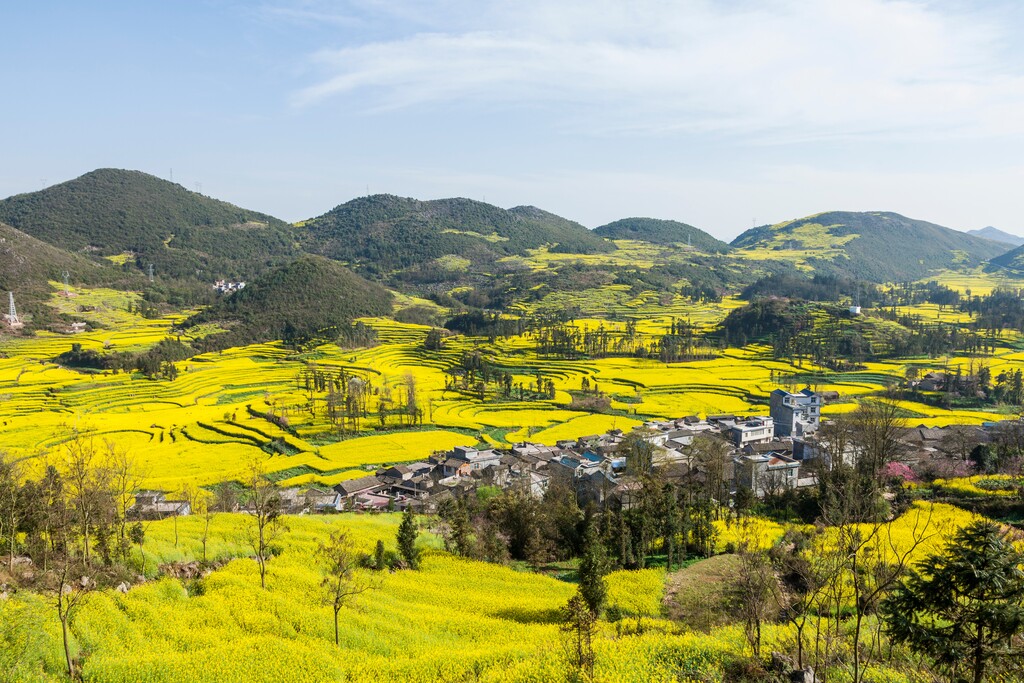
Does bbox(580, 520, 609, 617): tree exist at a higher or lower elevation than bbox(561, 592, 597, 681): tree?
lower

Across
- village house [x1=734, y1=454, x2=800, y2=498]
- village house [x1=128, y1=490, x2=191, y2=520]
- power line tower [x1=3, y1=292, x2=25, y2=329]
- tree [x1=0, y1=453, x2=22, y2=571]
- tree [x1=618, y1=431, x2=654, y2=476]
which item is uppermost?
power line tower [x1=3, y1=292, x2=25, y2=329]

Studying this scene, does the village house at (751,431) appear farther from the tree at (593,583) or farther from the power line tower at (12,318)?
the power line tower at (12,318)

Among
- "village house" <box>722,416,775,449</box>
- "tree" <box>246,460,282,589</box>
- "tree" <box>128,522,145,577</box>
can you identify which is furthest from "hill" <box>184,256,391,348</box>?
"tree" <box>128,522,145,577</box>

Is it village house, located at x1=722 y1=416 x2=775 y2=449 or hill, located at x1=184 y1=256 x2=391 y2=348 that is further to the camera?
hill, located at x1=184 y1=256 x2=391 y2=348

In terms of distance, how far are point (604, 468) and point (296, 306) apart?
4096 inches

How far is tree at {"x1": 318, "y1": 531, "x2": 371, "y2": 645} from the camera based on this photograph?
17.0 meters

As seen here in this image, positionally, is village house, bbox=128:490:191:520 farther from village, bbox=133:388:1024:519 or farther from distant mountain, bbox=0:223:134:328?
distant mountain, bbox=0:223:134:328

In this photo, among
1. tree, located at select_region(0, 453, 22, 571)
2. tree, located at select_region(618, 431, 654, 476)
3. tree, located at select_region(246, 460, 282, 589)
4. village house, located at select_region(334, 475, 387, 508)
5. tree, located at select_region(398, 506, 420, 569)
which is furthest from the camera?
village house, located at select_region(334, 475, 387, 508)

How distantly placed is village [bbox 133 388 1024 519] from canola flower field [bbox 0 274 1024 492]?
5.36 metres

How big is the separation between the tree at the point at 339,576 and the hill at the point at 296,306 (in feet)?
306

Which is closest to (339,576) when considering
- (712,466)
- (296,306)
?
(712,466)

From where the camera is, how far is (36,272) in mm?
121938

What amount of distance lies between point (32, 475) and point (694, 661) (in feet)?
120

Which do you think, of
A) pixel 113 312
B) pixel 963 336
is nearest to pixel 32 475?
pixel 113 312
